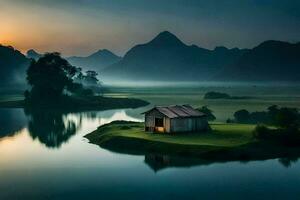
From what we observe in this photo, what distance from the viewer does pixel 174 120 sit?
7106cm

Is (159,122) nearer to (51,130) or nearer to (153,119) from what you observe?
(153,119)

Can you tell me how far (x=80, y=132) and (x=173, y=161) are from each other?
130 feet

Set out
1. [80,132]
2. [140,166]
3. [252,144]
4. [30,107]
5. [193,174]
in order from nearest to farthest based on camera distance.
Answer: [193,174] → [140,166] → [252,144] → [80,132] → [30,107]

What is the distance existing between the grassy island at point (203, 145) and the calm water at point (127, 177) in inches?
85.9

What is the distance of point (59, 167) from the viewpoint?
5644cm

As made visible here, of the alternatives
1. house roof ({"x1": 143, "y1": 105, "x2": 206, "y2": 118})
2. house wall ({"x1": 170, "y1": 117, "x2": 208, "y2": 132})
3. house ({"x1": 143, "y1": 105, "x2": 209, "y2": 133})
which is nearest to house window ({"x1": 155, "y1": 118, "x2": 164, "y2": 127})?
house ({"x1": 143, "y1": 105, "x2": 209, "y2": 133})

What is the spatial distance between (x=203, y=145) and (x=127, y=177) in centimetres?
1420

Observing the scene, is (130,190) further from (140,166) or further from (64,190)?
(140,166)

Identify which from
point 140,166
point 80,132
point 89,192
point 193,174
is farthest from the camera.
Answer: point 80,132

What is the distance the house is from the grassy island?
63.6 inches

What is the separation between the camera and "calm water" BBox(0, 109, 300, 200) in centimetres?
4378

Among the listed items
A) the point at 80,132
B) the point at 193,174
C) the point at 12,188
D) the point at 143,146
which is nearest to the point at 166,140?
the point at 143,146

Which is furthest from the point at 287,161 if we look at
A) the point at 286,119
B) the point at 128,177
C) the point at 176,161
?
the point at 128,177

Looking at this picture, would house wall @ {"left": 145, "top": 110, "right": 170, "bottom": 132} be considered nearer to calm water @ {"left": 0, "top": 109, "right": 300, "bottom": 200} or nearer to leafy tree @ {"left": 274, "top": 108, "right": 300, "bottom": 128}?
calm water @ {"left": 0, "top": 109, "right": 300, "bottom": 200}
